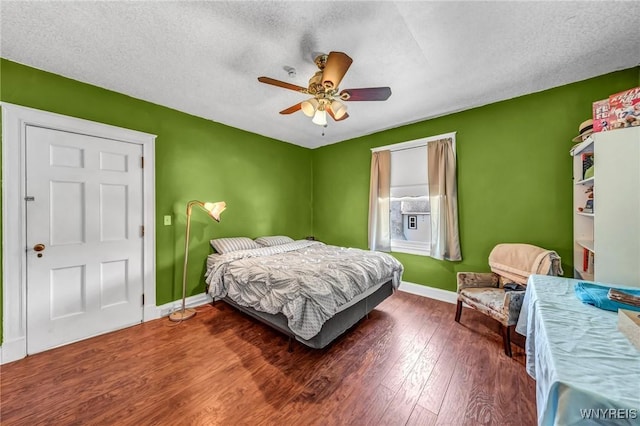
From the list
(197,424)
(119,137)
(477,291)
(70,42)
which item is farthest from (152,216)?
(477,291)

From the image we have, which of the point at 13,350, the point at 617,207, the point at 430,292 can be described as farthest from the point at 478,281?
the point at 13,350

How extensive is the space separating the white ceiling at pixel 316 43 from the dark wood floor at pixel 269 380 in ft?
8.76

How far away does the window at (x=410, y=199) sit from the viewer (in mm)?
3455

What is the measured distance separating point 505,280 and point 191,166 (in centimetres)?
417

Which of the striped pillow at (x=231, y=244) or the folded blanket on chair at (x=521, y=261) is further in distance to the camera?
the striped pillow at (x=231, y=244)

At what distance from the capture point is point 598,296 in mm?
1188

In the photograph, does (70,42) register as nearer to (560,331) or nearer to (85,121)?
(85,121)

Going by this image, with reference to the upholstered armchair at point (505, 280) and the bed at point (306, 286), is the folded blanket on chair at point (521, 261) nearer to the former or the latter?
the upholstered armchair at point (505, 280)

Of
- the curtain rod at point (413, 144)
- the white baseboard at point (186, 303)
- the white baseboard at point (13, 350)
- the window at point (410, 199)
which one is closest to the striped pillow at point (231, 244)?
the white baseboard at point (186, 303)

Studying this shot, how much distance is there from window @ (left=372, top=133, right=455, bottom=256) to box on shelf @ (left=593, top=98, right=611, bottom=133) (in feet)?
5.14

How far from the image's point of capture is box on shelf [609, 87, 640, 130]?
1524 millimetres

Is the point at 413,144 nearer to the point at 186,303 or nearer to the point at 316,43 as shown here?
the point at 316,43

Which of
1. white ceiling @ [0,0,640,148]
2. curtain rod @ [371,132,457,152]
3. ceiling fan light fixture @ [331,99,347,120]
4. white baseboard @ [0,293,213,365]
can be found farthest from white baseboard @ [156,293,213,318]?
curtain rod @ [371,132,457,152]

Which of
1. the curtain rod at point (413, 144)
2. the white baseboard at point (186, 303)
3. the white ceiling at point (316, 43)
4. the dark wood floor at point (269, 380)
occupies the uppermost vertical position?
the white ceiling at point (316, 43)
